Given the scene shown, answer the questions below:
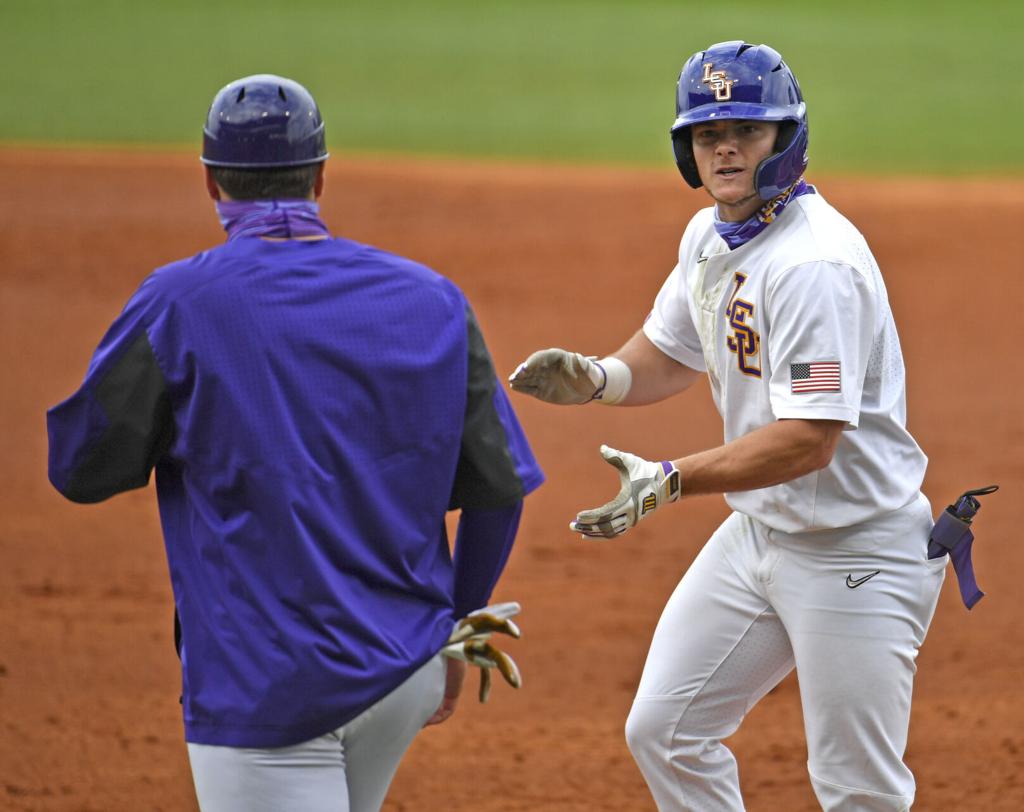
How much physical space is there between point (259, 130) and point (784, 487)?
1579mm

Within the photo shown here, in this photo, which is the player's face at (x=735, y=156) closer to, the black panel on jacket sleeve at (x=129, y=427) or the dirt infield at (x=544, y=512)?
the black panel on jacket sleeve at (x=129, y=427)

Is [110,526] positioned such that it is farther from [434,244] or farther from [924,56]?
[924,56]

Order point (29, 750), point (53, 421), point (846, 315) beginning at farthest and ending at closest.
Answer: point (29, 750)
point (846, 315)
point (53, 421)

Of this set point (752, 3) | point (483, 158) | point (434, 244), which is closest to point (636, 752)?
point (434, 244)

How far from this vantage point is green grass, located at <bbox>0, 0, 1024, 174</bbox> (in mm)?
20500

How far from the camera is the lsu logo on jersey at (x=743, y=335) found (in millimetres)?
3387

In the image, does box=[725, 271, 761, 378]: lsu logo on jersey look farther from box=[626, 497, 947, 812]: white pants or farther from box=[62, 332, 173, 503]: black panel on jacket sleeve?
box=[62, 332, 173, 503]: black panel on jacket sleeve

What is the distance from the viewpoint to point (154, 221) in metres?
14.2

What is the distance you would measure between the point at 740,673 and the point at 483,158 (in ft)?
51.7

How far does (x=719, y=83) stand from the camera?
3.42m

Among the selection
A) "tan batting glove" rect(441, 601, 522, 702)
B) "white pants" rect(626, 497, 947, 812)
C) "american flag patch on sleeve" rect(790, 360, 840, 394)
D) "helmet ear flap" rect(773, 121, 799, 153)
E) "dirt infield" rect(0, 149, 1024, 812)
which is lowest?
"dirt infield" rect(0, 149, 1024, 812)

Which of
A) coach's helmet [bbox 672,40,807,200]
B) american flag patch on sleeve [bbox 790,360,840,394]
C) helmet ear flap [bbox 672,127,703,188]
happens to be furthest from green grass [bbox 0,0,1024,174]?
american flag patch on sleeve [bbox 790,360,840,394]

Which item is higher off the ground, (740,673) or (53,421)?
(53,421)

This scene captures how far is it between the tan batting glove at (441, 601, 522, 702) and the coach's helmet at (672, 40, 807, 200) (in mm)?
1298
